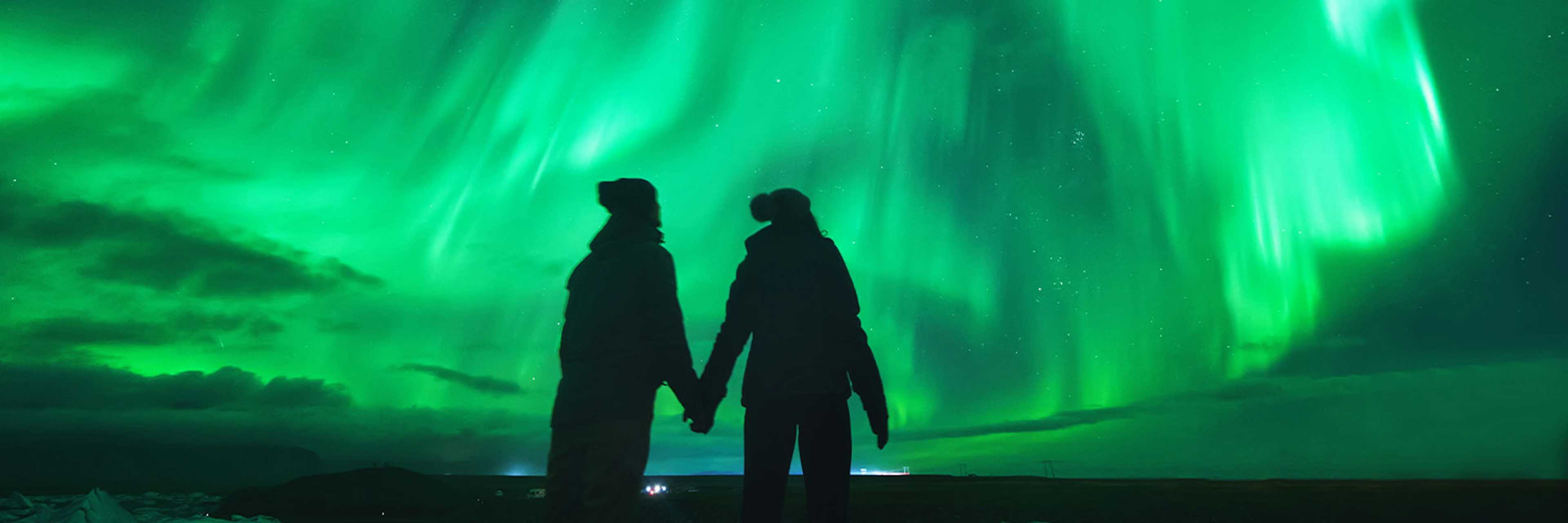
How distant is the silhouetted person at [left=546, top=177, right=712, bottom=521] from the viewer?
4.69 meters

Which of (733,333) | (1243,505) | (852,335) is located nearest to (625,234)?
(733,333)

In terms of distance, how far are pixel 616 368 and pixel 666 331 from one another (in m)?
0.41

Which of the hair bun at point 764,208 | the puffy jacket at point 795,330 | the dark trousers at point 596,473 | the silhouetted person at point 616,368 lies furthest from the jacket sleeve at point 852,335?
the dark trousers at point 596,473

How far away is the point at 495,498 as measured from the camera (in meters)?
86.1

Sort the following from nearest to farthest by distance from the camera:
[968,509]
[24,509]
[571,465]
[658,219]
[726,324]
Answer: [571,465], [658,219], [726,324], [968,509], [24,509]

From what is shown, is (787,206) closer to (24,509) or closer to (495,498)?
(24,509)

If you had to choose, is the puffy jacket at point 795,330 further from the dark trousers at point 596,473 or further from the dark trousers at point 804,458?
the dark trousers at point 596,473

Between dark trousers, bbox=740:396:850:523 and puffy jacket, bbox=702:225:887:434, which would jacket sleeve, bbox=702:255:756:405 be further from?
dark trousers, bbox=740:396:850:523

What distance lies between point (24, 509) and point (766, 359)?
58.8 m

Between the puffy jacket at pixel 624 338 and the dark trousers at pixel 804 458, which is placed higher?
the puffy jacket at pixel 624 338

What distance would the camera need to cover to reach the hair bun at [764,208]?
6.50m

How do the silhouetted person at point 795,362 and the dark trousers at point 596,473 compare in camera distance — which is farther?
the silhouetted person at point 795,362

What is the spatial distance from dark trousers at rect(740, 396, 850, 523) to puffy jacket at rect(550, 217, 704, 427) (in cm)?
76

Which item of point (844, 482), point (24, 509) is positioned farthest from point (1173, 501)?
point (24, 509)
